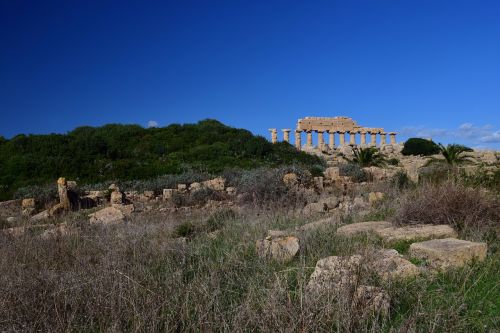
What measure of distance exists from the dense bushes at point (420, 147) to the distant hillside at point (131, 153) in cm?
1602

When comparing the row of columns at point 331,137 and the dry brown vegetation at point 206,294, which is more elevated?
the row of columns at point 331,137

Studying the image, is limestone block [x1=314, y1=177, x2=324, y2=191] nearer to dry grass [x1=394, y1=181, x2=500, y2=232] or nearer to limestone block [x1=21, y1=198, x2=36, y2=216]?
dry grass [x1=394, y1=181, x2=500, y2=232]

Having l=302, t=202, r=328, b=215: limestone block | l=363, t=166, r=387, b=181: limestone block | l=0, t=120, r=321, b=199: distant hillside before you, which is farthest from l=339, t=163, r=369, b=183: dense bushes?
l=302, t=202, r=328, b=215: limestone block

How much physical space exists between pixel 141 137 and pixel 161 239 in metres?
23.9

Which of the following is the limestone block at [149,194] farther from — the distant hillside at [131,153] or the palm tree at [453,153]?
the palm tree at [453,153]

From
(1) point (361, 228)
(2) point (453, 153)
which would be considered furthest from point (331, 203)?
Result: (2) point (453, 153)

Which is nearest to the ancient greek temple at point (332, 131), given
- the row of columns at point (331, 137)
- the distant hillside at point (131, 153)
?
the row of columns at point (331, 137)

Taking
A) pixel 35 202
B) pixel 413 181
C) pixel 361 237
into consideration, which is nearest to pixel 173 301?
pixel 361 237

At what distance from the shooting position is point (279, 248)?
16.2 ft

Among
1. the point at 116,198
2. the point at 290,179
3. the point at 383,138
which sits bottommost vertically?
the point at 116,198

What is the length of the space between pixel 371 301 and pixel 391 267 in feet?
3.10

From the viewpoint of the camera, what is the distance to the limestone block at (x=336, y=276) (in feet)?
10.8

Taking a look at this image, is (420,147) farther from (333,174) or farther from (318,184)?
(318,184)

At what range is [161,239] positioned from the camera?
5.78 m
